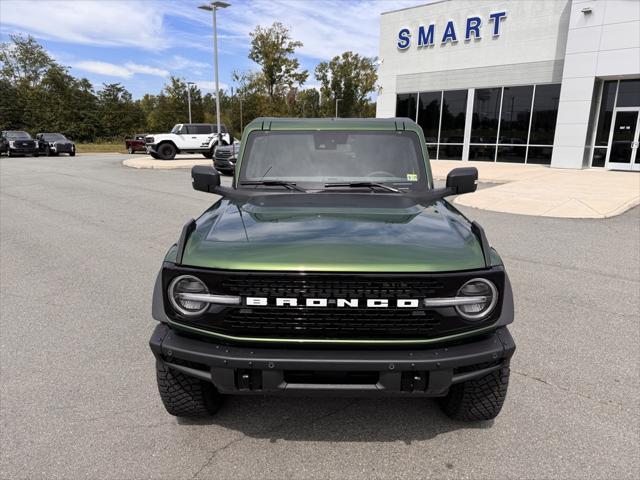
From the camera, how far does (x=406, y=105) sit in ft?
91.6

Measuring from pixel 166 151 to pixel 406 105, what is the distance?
1452 centimetres

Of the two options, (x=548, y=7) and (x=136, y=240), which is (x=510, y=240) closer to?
(x=136, y=240)

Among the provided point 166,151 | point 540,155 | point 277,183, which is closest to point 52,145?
point 166,151

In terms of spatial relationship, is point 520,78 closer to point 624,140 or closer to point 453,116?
point 453,116

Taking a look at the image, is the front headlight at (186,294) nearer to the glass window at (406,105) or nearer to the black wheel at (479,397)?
the black wheel at (479,397)

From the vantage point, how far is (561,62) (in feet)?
70.9

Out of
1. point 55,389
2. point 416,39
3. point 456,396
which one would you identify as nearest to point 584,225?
point 456,396

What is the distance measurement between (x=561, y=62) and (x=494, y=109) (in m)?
3.61

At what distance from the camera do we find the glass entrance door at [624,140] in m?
19.8

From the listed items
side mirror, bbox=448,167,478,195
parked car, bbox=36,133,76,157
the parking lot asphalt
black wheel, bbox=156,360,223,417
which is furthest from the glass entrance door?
parked car, bbox=36,133,76,157

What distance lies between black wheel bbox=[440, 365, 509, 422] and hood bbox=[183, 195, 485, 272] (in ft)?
2.34

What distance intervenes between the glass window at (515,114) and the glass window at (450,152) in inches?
99.2

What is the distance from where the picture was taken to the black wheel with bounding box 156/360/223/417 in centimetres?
256

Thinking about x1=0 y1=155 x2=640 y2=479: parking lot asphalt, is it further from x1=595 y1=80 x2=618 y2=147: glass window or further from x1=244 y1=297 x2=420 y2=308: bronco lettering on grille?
x1=595 y1=80 x2=618 y2=147: glass window
